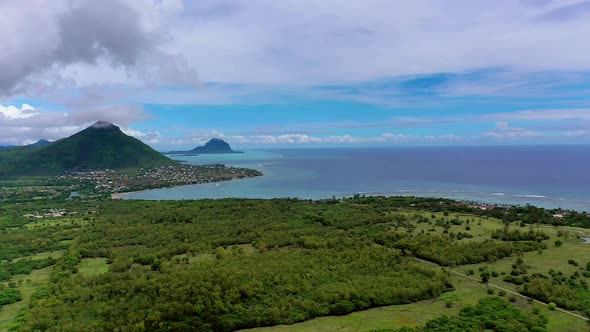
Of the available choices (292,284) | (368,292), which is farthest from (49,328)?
(368,292)

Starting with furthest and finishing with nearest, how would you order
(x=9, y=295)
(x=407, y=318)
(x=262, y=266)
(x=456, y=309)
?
(x=262, y=266)
(x=9, y=295)
(x=456, y=309)
(x=407, y=318)

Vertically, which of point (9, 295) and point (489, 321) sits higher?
point (489, 321)

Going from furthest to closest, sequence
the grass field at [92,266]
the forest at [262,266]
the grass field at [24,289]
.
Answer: the grass field at [92,266] < the grass field at [24,289] < the forest at [262,266]

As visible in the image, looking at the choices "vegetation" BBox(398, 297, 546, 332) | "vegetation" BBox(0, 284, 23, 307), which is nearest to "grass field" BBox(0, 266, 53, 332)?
"vegetation" BBox(0, 284, 23, 307)

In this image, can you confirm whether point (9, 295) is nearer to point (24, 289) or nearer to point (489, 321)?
point (24, 289)

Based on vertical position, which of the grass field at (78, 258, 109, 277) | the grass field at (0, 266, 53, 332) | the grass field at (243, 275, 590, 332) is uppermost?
the grass field at (243, 275, 590, 332)

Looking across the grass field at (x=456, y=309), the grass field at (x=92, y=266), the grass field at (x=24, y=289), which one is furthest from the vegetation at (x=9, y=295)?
the grass field at (x=456, y=309)

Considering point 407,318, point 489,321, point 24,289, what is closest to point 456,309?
point 489,321

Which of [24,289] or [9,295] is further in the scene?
[24,289]

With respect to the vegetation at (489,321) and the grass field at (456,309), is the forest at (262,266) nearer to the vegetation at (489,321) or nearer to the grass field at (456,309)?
the vegetation at (489,321)

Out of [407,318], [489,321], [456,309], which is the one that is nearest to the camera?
[489,321]

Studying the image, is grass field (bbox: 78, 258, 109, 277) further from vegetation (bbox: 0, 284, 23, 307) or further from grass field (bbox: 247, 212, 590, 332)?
grass field (bbox: 247, 212, 590, 332)
